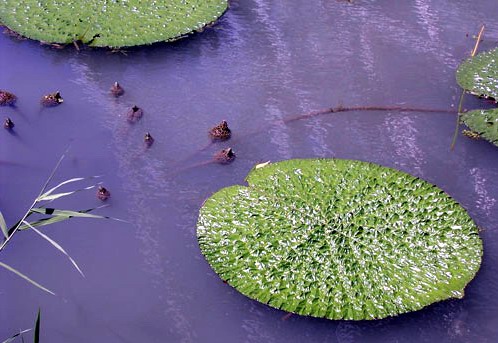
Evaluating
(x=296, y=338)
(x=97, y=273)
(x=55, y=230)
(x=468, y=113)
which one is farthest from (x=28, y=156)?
(x=468, y=113)

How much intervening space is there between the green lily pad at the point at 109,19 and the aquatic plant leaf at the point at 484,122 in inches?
68.4

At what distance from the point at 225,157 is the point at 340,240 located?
80 centimetres

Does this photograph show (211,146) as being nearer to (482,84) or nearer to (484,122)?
(484,122)

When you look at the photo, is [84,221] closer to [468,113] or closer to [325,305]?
[325,305]

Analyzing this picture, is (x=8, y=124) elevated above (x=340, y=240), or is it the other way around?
(x=8, y=124)

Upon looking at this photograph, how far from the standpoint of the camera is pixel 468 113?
315 centimetres

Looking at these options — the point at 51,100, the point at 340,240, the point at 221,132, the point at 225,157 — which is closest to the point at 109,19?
the point at 51,100

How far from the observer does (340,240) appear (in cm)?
247

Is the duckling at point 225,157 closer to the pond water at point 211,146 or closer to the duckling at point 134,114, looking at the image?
the pond water at point 211,146

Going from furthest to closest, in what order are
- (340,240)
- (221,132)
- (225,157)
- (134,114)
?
1. (134,114)
2. (221,132)
3. (225,157)
4. (340,240)

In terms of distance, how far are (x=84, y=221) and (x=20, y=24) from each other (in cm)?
168

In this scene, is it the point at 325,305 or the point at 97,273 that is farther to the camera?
the point at 97,273

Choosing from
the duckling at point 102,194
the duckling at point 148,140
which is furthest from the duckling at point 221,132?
the duckling at point 102,194

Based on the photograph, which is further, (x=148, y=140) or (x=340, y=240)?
(x=148, y=140)
